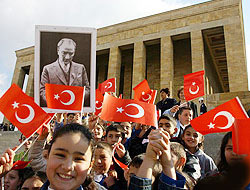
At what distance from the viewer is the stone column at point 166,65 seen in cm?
2034

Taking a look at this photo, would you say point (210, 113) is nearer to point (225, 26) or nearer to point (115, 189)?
point (115, 189)

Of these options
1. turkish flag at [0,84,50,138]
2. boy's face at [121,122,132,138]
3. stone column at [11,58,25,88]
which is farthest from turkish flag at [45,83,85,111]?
stone column at [11,58,25,88]

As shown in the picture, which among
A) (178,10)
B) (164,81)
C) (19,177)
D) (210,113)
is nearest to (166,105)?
(210,113)

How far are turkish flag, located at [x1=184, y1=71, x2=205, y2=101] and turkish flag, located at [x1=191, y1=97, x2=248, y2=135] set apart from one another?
10.8 feet

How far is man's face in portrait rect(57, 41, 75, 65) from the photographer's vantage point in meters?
5.20

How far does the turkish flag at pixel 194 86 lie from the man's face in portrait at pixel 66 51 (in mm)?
3512

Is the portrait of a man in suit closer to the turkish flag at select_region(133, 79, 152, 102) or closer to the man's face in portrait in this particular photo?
the man's face in portrait

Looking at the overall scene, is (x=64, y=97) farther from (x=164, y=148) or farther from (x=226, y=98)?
(x=226, y=98)

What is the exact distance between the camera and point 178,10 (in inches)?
841

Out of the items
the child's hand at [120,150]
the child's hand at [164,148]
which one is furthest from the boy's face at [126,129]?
the child's hand at [164,148]

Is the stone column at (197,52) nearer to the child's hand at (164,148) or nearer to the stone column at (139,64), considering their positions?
the stone column at (139,64)

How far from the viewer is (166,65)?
20672mm

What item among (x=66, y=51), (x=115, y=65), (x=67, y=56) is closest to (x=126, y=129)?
(x=67, y=56)

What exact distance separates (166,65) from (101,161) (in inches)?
712
